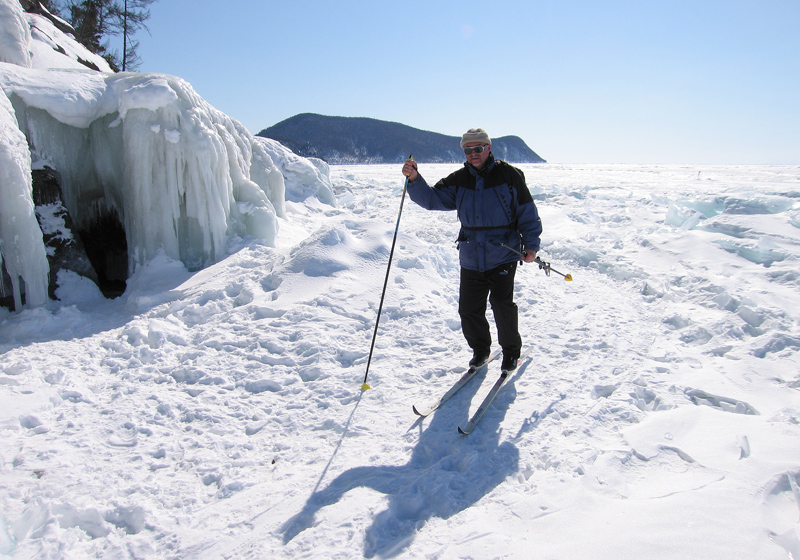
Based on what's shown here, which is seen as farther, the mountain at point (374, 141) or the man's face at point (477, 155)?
the mountain at point (374, 141)

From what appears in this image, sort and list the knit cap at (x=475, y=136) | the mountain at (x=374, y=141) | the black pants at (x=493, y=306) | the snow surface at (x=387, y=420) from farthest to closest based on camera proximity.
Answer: the mountain at (x=374, y=141) < the black pants at (x=493, y=306) < the knit cap at (x=475, y=136) < the snow surface at (x=387, y=420)

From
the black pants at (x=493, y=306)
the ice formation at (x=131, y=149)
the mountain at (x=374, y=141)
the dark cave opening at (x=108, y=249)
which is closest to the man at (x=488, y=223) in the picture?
the black pants at (x=493, y=306)

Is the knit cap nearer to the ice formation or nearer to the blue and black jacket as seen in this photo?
the blue and black jacket

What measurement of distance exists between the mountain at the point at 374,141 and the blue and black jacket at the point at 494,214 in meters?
96.5

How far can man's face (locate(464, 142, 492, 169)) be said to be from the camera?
3.42 metres

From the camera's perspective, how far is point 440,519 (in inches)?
87.7

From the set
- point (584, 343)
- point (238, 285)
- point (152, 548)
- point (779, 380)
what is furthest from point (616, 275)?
point (152, 548)

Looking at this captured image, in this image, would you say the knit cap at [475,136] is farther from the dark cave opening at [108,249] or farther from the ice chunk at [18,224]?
the dark cave opening at [108,249]

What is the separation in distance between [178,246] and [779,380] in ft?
24.4

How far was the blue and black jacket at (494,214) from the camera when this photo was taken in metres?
3.44

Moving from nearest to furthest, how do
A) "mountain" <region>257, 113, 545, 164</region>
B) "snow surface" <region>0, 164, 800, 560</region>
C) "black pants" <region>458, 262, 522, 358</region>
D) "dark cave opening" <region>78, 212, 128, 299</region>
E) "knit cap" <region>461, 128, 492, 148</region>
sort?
1. "snow surface" <region>0, 164, 800, 560</region>
2. "knit cap" <region>461, 128, 492, 148</region>
3. "black pants" <region>458, 262, 522, 358</region>
4. "dark cave opening" <region>78, 212, 128, 299</region>
5. "mountain" <region>257, 113, 545, 164</region>

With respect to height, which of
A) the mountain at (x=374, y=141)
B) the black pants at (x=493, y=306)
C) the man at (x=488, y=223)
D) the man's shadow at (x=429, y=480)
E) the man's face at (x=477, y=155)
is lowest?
the man's shadow at (x=429, y=480)

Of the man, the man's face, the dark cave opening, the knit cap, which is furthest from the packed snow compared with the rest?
the knit cap

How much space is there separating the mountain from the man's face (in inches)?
3798
